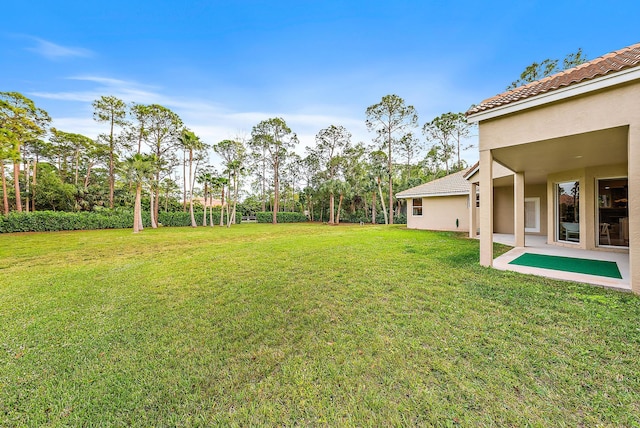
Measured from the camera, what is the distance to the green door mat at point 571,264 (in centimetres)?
511

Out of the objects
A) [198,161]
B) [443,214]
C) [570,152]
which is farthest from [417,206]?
[198,161]

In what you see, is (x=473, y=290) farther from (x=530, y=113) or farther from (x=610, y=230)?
(x=610, y=230)

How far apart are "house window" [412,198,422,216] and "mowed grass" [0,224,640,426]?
12636 millimetres

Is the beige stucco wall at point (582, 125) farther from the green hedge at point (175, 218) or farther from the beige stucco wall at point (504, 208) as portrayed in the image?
the green hedge at point (175, 218)

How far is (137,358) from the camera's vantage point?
275 cm

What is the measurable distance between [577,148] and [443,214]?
10.5 meters

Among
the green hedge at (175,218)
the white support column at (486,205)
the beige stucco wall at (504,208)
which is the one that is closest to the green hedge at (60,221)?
the green hedge at (175,218)

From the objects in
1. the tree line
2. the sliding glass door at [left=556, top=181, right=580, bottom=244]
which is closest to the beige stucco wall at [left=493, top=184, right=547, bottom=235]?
the sliding glass door at [left=556, top=181, right=580, bottom=244]

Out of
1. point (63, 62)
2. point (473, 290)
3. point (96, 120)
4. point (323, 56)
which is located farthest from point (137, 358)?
point (96, 120)

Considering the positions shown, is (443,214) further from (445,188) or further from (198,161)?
(198,161)

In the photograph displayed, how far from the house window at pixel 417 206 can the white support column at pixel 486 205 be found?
1180 centimetres

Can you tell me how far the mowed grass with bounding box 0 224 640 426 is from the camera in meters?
1.95

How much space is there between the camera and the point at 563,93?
4.40 m

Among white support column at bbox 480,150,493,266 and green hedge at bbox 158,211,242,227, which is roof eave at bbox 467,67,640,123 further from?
Answer: green hedge at bbox 158,211,242,227
